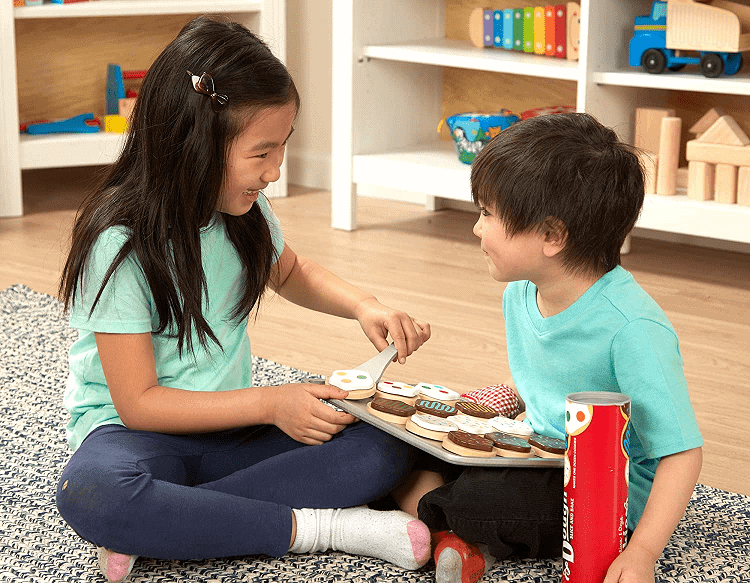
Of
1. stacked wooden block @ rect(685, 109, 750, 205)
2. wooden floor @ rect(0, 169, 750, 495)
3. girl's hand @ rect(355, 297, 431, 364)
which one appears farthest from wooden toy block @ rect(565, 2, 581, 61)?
girl's hand @ rect(355, 297, 431, 364)

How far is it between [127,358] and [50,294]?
988 mm

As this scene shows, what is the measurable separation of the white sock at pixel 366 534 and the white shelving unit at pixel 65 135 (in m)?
1.70

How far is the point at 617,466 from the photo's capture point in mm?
899

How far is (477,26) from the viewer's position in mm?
2365

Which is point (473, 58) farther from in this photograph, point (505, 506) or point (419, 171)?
point (505, 506)

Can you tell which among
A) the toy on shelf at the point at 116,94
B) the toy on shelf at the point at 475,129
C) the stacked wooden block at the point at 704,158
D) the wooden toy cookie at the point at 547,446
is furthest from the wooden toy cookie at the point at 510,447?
the toy on shelf at the point at 116,94

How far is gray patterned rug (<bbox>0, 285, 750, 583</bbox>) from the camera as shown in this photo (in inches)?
39.7

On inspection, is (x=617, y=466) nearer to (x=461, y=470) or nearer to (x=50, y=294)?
(x=461, y=470)

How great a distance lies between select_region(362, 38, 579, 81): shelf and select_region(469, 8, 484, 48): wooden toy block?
18 millimetres

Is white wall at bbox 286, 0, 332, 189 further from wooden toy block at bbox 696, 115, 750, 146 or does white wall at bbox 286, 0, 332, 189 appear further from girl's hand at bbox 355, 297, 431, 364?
girl's hand at bbox 355, 297, 431, 364

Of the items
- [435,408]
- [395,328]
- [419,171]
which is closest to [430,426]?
[435,408]

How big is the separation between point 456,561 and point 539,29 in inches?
61.2

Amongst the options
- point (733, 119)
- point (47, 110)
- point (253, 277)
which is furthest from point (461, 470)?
point (47, 110)

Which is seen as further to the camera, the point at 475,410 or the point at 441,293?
the point at 441,293
